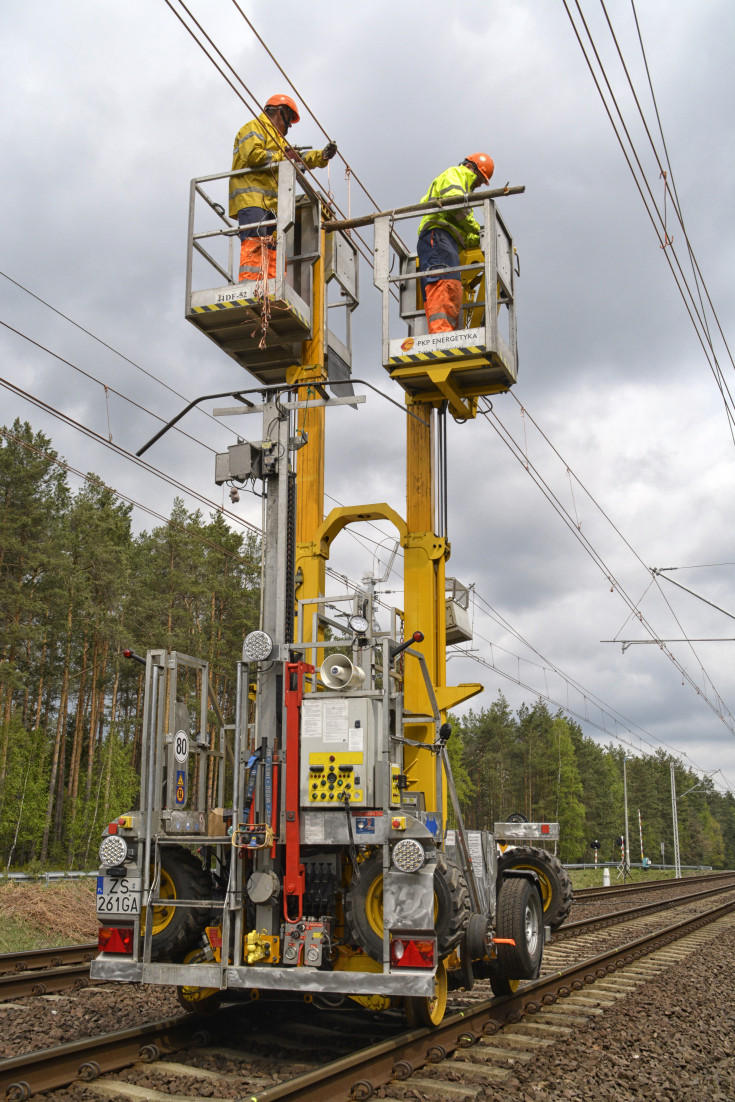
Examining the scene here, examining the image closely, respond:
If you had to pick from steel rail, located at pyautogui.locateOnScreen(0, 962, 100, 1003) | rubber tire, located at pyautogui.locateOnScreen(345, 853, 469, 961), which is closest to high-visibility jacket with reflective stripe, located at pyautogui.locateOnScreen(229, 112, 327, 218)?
rubber tire, located at pyautogui.locateOnScreen(345, 853, 469, 961)

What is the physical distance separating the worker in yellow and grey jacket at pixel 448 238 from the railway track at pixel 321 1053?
25.9 feet

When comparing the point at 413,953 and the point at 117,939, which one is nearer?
the point at 413,953

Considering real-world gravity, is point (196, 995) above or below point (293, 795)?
below

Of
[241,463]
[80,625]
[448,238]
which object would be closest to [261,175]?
[448,238]

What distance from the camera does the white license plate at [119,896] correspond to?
288 inches

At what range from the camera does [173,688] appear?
8094mm

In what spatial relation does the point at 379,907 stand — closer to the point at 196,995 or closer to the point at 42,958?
the point at 196,995

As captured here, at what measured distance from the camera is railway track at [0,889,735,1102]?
5973 millimetres

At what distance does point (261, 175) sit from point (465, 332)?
3.40 metres

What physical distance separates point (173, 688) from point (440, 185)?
8060 mm

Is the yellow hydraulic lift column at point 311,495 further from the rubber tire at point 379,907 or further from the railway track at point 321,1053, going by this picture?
the rubber tire at point 379,907

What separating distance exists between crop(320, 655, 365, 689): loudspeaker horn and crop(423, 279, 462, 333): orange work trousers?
6.27 m

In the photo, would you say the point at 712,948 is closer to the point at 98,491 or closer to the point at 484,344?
the point at 484,344

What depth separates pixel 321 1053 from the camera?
7.16 m
